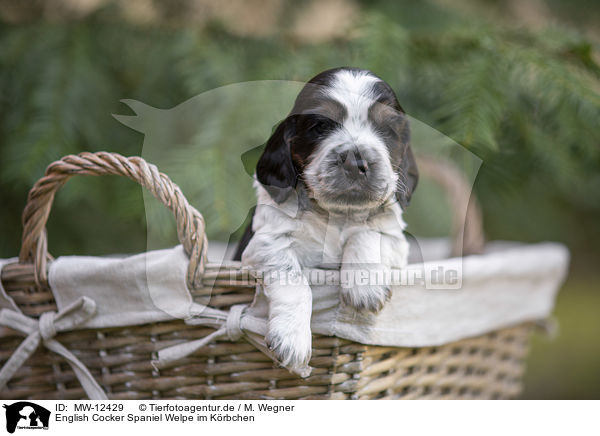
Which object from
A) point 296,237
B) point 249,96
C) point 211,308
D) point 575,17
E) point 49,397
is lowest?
point 49,397

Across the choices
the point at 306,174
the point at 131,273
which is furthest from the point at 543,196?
the point at 131,273

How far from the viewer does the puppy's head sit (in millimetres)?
1174

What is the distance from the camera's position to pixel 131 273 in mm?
1320

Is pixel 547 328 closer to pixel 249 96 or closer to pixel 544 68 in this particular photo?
pixel 544 68

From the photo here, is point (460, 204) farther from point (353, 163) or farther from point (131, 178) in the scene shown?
point (131, 178)

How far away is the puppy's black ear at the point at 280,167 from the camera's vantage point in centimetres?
126

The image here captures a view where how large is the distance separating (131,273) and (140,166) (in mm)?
277

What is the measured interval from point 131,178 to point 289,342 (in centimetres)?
55

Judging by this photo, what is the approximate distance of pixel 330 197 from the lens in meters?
1.20
